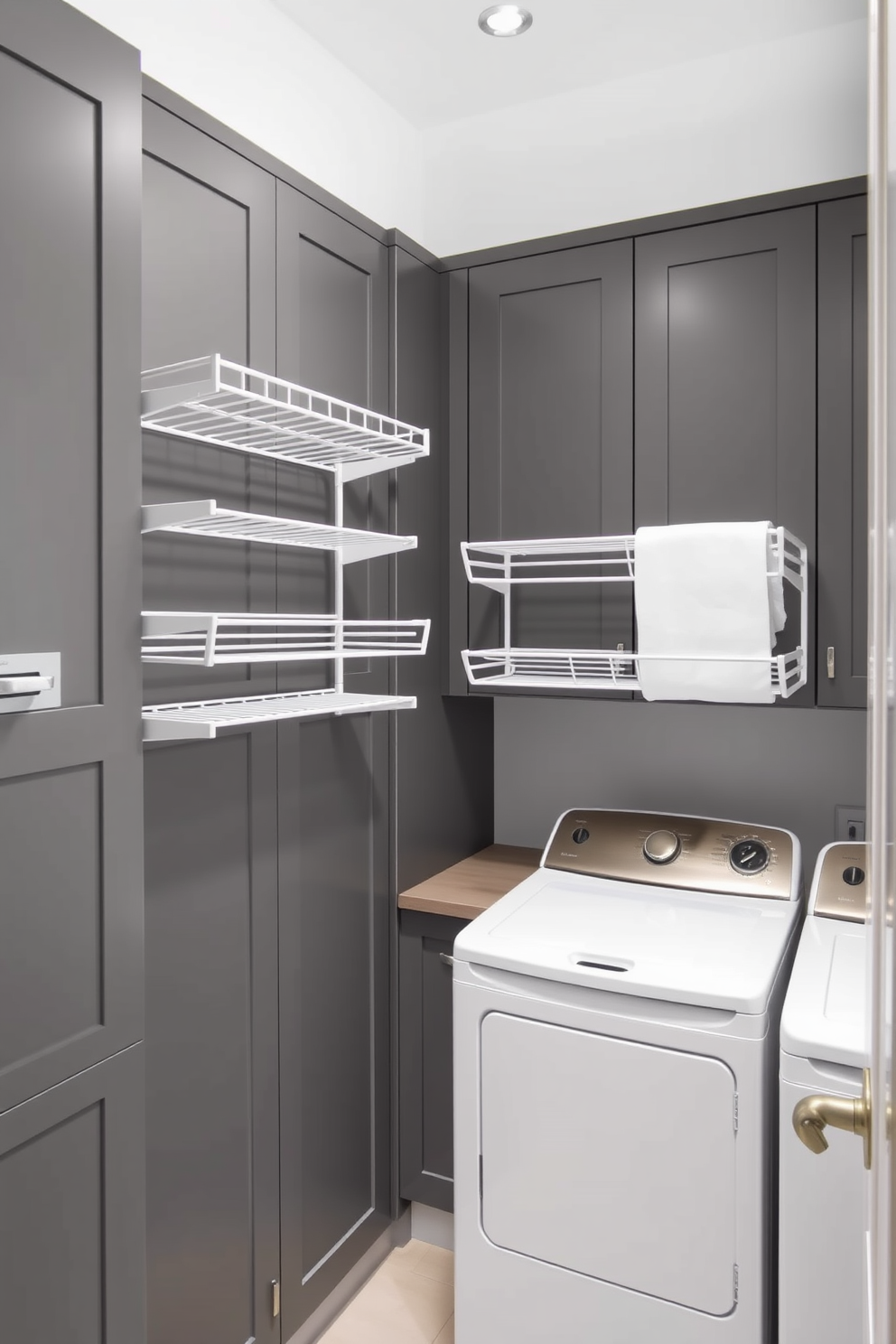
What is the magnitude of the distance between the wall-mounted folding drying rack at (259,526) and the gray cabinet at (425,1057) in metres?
0.64

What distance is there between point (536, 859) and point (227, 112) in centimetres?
184

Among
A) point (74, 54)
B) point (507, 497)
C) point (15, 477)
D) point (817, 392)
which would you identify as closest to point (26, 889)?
point (15, 477)

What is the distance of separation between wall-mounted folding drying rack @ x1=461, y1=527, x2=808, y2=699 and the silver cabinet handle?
3.51ft

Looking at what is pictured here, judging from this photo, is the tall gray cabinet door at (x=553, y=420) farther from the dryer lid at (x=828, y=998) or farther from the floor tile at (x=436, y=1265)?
the floor tile at (x=436, y=1265)

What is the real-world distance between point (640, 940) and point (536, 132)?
2.03m

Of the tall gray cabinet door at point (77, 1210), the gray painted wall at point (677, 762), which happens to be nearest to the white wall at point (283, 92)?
the gray painted wall at point (677, 762)

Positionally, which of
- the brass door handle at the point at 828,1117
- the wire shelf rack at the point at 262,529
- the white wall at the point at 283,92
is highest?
the white wall at the point at 283,92

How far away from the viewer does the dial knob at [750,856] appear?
1885 millimetres

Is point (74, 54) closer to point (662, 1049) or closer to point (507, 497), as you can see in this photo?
point (507, 497)

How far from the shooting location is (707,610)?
67.9 inches

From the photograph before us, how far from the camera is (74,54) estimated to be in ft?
3.38

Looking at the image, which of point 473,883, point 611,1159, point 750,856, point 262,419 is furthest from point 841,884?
point 262,419

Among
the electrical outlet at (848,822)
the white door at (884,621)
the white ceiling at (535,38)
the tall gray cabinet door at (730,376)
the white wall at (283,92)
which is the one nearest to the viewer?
the white door at (884,621)

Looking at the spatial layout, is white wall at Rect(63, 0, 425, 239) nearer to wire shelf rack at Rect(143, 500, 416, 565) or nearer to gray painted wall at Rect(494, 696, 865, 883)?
wire shelf rack at Rect(143, 500, 416, 565)
